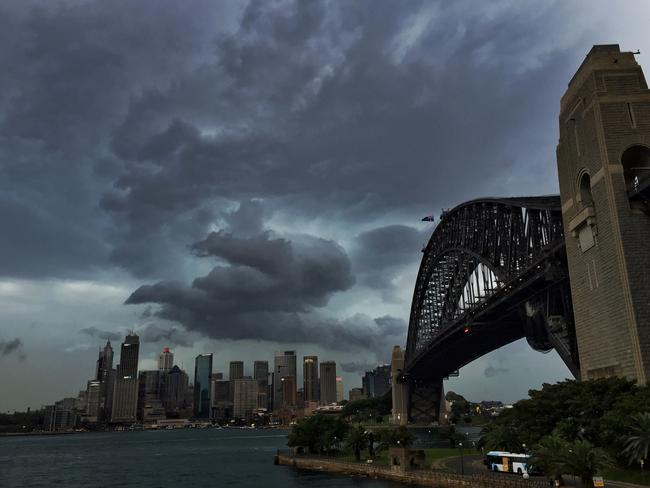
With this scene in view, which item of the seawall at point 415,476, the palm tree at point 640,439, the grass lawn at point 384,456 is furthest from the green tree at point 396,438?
the palm tree at point 640,439

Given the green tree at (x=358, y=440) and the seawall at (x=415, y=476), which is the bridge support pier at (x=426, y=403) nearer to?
Result: the seawall at (x=415, y=476)

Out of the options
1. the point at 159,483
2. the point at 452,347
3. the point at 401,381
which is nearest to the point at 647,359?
the point at 159,483

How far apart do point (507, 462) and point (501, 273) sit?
42.3 metres

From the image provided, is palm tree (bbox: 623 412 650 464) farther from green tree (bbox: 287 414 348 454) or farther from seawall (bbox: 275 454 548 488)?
green tree (bbox: 287 414 348 454)

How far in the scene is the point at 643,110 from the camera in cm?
5300

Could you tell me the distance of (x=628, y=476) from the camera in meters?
42.8

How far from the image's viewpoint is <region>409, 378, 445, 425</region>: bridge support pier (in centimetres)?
19441

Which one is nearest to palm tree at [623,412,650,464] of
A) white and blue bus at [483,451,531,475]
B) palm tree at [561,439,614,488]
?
palm tree at [561,439,614,488]

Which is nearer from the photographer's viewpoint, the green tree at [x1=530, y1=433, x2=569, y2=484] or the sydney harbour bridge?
the green tree at [x1=530, y1=433, x2=569, y2=484]

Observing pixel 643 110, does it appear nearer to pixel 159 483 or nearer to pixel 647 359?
pixel 647 359

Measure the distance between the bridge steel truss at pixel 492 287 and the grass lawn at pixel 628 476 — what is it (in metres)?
26.5

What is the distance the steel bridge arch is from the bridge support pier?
108 feet

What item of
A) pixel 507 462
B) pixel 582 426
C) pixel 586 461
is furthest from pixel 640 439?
pixel 507 462

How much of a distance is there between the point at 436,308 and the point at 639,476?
367ft
